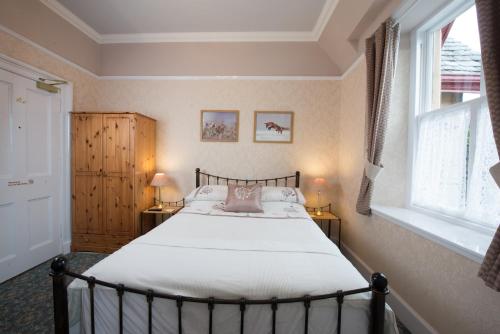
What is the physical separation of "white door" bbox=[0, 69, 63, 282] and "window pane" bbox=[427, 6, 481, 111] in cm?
424

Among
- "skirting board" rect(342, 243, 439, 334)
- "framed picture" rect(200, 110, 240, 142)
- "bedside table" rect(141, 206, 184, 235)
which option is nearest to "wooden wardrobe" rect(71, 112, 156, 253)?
"bedside table" rect(141, 206, 184, 235)

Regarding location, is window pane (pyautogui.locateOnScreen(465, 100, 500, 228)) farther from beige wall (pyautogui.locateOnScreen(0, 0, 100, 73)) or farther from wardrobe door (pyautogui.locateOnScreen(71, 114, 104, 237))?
beige wall (pyautogui.locateOnScreen(0, 0, 100, 73))

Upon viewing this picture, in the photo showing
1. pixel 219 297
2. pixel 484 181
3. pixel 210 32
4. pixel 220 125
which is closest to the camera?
pixel 219 297

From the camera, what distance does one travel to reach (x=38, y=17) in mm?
2537

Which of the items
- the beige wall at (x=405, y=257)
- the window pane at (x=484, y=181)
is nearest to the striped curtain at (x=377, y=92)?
the beige wall at (x=405, y=257)

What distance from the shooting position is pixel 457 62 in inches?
74.2

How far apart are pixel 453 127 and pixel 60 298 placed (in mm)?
2923

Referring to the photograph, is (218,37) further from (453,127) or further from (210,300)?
(210,300)

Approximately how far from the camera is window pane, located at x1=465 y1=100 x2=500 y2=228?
149 cm

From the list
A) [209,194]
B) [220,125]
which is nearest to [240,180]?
[209,194]

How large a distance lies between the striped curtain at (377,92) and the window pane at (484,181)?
673 mm

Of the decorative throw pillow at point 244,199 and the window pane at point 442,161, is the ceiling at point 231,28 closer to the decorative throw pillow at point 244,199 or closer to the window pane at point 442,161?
the window pane at point 442,161

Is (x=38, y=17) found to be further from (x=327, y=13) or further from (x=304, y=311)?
(x=304, y=311)

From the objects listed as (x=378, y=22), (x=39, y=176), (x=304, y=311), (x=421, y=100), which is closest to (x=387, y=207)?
(x=421, y=100)
